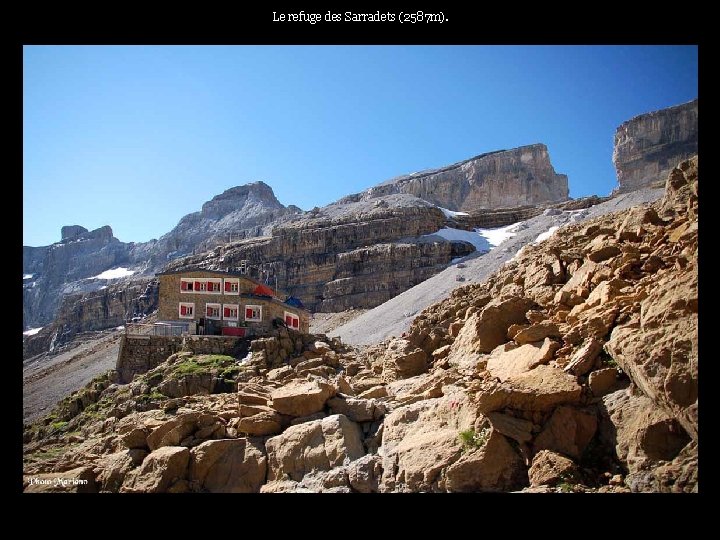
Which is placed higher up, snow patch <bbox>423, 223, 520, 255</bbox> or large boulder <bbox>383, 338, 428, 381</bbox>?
snow patch <bbox>423, 223, 520, 255</bbox>

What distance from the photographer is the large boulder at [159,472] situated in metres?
9.54

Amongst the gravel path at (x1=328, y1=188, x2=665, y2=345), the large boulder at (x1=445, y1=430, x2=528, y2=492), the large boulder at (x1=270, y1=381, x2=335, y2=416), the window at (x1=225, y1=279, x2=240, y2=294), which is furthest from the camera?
the gravel path at (x1=328, y1=188, x2=665, y2=345)

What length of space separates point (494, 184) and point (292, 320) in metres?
136

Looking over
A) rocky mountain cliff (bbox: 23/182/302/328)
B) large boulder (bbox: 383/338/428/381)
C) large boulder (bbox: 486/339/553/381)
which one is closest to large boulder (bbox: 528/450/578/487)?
large boulder (bbox: 486/339/553/381)

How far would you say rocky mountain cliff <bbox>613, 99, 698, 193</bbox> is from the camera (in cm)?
12725

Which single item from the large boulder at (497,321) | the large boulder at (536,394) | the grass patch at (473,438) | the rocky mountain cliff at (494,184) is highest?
the rocky mountain cliff at (494,184)

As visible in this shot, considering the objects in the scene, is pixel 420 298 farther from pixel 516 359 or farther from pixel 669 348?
pixel 669 348

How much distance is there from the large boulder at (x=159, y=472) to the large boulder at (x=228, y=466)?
0.70ft

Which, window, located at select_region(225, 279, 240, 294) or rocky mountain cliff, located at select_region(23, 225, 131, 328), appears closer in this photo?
window, located at select_region(225, 279, 240, 294)

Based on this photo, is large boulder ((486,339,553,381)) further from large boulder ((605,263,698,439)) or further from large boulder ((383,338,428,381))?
large boulder ((383,338,428,381))

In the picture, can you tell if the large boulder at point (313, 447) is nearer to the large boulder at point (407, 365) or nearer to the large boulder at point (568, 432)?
the large boulder at point (568, 432)

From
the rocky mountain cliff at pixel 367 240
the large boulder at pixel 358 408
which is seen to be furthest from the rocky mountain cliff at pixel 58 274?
the large boulder at pixel 358 408
